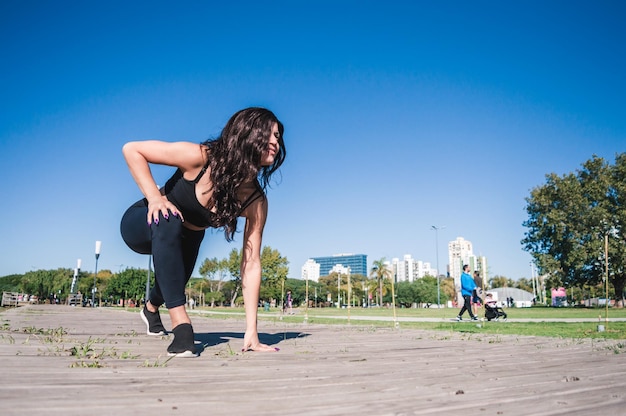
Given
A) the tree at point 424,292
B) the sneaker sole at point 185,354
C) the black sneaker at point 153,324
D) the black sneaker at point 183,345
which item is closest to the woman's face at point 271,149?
the black sneaker at point 183,345

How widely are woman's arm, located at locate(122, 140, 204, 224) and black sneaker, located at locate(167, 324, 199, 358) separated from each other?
0.78 meters

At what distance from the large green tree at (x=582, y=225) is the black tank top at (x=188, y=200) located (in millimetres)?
39721

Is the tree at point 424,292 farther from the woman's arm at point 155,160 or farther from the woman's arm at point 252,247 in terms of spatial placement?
the woman's arm at point 155,160

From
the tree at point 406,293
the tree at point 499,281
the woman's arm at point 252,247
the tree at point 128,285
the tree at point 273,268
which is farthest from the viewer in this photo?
the tree at point 499,281

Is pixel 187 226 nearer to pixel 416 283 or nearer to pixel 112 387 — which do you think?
pixel 112 387

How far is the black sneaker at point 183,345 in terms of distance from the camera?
8.38 feet

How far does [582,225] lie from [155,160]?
139 feet

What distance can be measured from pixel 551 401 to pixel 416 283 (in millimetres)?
104303

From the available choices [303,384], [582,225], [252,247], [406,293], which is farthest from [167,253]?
[406,293]

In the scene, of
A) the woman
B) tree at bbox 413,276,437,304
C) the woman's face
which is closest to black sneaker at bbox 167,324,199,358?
the woman

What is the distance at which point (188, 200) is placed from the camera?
317 cm

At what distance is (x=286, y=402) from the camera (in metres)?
1.39

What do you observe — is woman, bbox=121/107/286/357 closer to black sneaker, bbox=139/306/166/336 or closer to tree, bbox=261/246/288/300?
black sneaker, bbox=139/306/166/336

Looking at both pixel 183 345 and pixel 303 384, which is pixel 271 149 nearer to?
pixel 183 345
